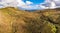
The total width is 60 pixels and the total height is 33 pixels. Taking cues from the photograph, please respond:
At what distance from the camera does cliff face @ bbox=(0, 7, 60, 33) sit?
2.07 m

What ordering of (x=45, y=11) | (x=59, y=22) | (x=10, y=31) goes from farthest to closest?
(x=45, y=11) → (x=59, y=22) → (x=10, y=31)

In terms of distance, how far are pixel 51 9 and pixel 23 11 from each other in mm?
435

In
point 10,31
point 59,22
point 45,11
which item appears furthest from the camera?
point 45,11

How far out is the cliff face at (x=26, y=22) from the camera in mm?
2068

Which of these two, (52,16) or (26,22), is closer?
(26,22)

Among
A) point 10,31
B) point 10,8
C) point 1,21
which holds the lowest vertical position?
point 10,31

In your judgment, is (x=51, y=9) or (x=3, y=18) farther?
(x=51, y=9)

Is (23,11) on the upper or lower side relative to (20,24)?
upper

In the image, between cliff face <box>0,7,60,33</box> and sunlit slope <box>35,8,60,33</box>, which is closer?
cliff face <box>0,7,60,33</box>

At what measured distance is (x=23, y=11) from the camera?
7.53 feet

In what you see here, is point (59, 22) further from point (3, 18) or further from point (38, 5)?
point (3, 18)

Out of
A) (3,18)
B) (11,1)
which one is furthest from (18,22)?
(11,1)

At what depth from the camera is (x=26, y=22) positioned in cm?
213

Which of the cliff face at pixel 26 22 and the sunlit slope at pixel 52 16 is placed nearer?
the cliff face at pixel 26 22
